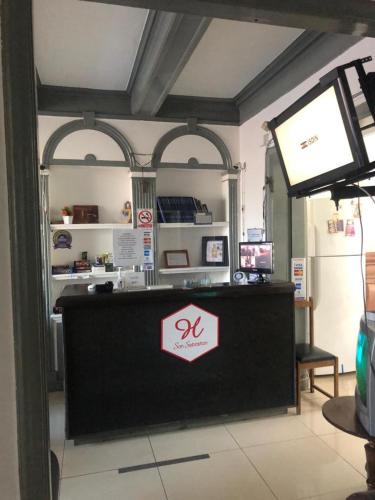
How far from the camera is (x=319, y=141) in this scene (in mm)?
1837

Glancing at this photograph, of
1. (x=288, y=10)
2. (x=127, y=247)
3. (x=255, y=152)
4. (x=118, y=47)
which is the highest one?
(x=118, y=47)

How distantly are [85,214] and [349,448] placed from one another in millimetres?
3339

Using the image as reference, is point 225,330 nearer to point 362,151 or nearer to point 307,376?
point 307,376

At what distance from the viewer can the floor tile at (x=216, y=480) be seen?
2158 mm

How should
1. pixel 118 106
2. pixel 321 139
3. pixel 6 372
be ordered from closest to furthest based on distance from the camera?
pixel 6 372, pixel 321 139, pixel 118 106

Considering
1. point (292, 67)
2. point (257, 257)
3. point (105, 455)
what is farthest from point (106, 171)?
point (105, 455)

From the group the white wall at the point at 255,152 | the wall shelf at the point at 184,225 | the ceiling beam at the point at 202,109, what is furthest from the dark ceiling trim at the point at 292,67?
the wall shelf at the point at 184,225

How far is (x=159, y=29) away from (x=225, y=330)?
90.6 inches

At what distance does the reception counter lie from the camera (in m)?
2.72

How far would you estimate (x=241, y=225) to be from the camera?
14.8ft

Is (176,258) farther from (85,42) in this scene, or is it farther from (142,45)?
(85,42)

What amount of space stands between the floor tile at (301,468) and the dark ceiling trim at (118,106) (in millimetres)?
3430

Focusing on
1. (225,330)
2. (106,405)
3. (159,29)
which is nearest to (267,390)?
(225,330)

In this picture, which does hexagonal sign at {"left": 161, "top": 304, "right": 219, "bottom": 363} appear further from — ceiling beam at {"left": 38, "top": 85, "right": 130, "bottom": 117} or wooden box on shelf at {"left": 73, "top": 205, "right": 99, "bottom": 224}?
ceiling beam at {"left": 38, "top": 85, "right": 130, "bottom": 117}
